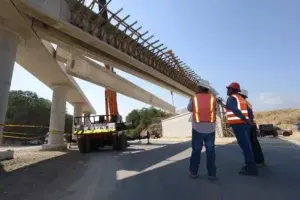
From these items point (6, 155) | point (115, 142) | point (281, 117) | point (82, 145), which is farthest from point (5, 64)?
point (281, 117)

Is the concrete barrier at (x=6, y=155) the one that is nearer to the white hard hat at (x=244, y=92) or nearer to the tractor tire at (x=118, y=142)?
the tractor tire at (x=118, y=142)

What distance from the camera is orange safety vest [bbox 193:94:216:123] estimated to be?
17.2 ft

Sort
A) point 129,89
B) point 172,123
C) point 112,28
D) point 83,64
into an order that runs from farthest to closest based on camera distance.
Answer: point 172,123 < point 129,89 < point 83,64 < point 112,28

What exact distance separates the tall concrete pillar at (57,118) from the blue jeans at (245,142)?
1529 cm

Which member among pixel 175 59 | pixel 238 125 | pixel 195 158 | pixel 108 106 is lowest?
pixel 195 158

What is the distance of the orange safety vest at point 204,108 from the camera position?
17.2ft

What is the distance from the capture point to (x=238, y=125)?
5.59 m

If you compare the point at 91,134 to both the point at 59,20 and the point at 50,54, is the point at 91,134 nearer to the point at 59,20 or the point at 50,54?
the point at 50,54

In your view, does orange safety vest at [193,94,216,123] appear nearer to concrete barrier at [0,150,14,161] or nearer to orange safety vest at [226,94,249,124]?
orange safety vest at [226,94,249,124]

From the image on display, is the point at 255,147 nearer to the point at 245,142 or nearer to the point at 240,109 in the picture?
Result: the point at 245,142

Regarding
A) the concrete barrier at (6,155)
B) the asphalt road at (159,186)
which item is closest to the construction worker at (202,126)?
the asphalt road at (159,186)

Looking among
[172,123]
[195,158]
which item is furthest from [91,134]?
[172,123]

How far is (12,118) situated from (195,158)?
56.6 m

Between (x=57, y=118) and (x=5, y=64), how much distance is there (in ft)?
31.7
